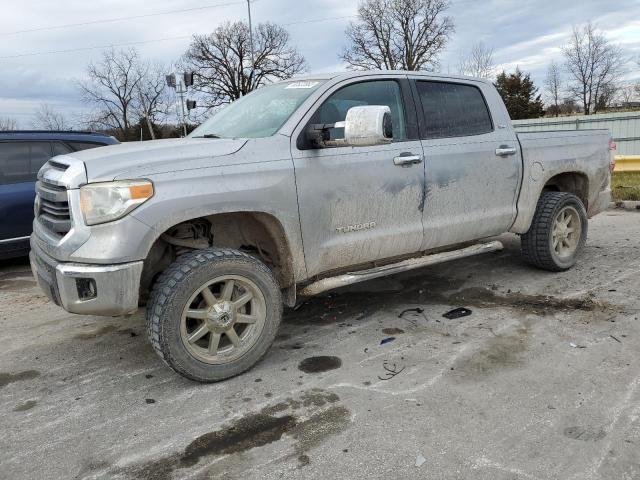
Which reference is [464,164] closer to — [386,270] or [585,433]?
[386,270]

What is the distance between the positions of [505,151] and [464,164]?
562 mm

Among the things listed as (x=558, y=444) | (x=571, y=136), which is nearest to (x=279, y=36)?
(x=571, y=136)

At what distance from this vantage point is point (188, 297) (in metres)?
3.19

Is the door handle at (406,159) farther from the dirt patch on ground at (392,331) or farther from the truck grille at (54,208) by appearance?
the truck grille at (54,208)

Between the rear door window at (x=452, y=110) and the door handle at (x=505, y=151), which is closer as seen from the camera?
the rear door window at (x=452, y=110)

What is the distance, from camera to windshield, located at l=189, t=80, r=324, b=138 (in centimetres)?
379

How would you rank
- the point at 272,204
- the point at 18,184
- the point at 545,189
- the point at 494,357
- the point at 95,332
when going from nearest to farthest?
1. the point at 272,204
2. the point at 494,357
3. the point at 95,332
4. the point at 545,189
5. the point at 18,184

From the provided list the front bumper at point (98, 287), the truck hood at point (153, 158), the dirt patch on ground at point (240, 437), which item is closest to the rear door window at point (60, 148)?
the truck hood at point (153, 158)

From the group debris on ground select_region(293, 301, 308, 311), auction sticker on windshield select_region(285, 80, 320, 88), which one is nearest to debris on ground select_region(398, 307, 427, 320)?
debris on ground select_region(293, 301, 308, 311)

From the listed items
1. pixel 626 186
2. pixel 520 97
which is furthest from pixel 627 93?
pixel 626 186

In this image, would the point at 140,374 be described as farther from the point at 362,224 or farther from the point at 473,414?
the point at 473,414

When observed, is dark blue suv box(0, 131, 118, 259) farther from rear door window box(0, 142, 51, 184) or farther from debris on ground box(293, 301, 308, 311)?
debris on ground box(293, 301, 308, 311)

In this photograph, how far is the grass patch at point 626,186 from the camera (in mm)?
9586

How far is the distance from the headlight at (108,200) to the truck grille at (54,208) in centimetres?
22
